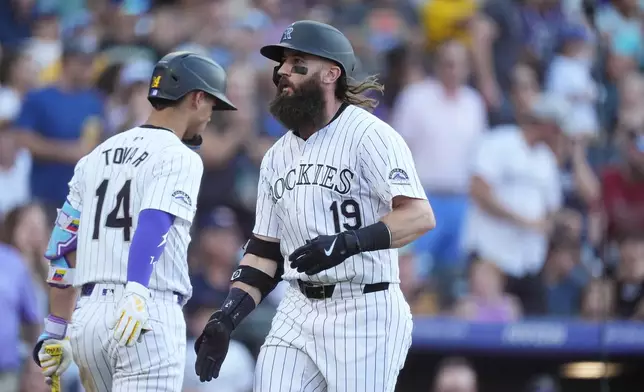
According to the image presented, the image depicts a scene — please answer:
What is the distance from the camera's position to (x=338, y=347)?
4895mm

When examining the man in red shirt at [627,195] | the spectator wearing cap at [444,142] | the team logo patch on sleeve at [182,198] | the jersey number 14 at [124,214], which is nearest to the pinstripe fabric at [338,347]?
the team logo patch on sleeve at [182,198]

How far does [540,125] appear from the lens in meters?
9.88

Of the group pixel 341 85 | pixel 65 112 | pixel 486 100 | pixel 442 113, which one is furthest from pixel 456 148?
pixel 341 85

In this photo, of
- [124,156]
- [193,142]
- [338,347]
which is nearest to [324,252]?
[338,347]

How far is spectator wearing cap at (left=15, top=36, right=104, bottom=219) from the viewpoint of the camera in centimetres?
930

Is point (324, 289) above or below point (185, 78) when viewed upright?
below

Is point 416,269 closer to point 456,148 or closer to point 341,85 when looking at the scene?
point 456,148

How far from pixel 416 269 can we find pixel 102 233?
4.61m

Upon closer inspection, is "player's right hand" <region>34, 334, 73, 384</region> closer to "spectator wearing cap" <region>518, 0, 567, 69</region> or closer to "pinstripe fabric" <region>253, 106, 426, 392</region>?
"pinstripe fabric" <region>253, 106, 426, 392</region>

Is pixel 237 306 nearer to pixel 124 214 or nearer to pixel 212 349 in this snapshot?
pixel 212 349

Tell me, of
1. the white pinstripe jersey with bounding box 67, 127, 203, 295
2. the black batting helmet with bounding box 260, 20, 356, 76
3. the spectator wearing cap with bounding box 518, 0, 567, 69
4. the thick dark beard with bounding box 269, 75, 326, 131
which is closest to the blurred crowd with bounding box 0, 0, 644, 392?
the spectator wearing cap with bounding box 518, 0, 567, 69

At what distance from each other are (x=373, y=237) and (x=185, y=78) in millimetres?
1373

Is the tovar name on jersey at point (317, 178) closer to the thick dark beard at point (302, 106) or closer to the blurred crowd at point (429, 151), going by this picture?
the thick dark beard at point (302, 106)

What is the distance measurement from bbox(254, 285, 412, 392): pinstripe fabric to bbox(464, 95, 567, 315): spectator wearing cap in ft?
15.2
